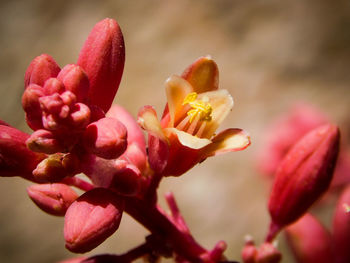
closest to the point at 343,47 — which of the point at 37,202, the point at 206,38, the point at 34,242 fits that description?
the point at 206,38

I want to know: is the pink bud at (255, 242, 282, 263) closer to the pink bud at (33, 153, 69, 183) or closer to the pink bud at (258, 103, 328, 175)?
the pink bud at (33, 153, 69, 183)

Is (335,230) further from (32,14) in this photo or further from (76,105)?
(32,14)

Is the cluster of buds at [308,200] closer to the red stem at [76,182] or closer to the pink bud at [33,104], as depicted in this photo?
the red stem at [76,182]

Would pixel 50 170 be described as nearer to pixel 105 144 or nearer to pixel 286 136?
pixel 105 144

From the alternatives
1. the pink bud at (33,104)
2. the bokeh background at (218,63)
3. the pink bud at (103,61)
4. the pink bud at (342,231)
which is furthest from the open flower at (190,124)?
the bokeh background at (218,63)

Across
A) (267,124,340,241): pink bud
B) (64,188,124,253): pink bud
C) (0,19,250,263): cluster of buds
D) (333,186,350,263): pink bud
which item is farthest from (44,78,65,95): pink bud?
(333,186,350,263): pink bud

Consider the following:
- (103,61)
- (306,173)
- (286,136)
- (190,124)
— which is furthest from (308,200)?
(286,136)
